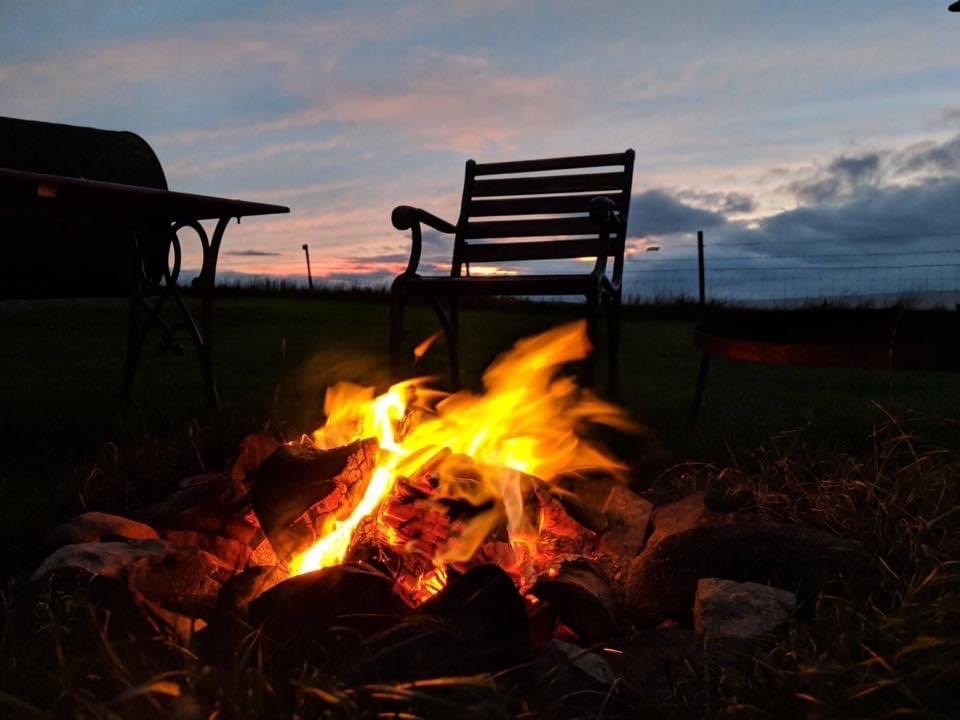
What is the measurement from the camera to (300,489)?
2021 mm

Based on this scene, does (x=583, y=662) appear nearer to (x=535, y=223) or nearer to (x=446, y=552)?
(x=446, y=552)

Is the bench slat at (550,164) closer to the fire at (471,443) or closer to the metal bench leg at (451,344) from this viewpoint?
the metal bench leg at (451,344)

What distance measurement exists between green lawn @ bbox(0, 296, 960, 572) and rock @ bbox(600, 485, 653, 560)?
2.12ft

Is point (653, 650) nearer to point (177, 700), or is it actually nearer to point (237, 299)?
point (177, 700)

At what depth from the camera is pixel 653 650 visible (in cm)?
159

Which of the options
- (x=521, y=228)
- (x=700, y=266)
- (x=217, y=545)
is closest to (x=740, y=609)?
(x=217, y=545)

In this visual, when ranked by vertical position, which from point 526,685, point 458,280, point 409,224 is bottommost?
point 526,685

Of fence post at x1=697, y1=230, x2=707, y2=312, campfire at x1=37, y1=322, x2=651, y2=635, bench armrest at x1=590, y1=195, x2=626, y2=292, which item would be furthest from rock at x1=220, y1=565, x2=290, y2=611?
fence post at x1=697, y1=230, x2=707, y2=312

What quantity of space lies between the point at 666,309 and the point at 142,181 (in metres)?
6.77

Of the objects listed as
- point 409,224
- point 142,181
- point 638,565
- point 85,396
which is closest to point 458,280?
point 409,224

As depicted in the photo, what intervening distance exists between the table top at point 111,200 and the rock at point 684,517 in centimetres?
218

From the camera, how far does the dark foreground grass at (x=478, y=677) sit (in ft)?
4.11

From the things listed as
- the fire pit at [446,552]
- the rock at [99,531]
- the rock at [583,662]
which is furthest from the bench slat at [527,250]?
the rock at [583,662]

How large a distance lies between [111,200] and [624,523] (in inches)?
90.7
